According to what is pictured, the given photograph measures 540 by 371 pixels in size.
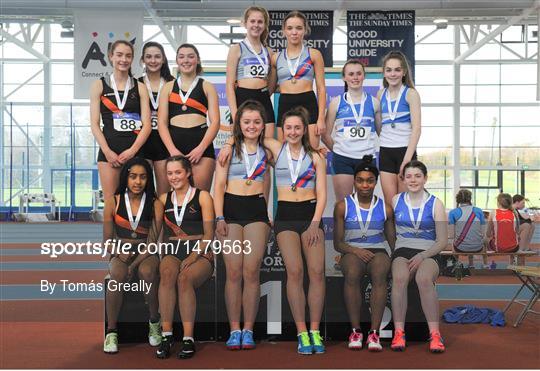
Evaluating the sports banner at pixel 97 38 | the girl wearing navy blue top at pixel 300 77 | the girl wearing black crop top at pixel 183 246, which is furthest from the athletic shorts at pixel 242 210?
the sports banner at pixel 97 38

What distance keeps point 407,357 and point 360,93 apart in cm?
202

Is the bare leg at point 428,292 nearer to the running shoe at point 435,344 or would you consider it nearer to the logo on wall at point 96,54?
the running shoe at point 435,344

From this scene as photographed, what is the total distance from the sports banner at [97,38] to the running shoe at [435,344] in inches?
332

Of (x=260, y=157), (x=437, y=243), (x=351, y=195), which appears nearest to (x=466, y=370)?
(x=437, y=243)

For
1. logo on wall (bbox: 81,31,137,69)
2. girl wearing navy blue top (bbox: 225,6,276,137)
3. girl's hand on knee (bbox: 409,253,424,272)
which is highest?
logo on wall (bbox: 81,31,137,69)

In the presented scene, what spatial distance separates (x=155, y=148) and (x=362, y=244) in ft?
5.63

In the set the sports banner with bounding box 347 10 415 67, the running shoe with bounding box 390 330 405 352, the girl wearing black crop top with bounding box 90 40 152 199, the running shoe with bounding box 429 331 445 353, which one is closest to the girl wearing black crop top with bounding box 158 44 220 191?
the girl wearing black crop top with bounding box 90 40 152 199

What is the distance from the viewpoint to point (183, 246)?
514 centimetres

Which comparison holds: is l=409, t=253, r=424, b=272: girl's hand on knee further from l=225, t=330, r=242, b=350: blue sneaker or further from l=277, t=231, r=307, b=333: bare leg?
l=225, t=330, r=242, b=350: blue sneaker

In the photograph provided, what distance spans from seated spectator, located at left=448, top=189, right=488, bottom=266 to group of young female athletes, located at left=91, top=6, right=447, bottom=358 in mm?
3721

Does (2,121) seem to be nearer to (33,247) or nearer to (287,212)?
(33,247)

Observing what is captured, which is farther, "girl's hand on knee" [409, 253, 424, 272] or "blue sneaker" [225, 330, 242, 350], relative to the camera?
"girl's hand on knee" [409, 253, 424, 272]

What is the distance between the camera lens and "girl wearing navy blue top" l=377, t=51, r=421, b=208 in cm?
561

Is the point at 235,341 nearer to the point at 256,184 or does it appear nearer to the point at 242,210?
the point at 242,210
